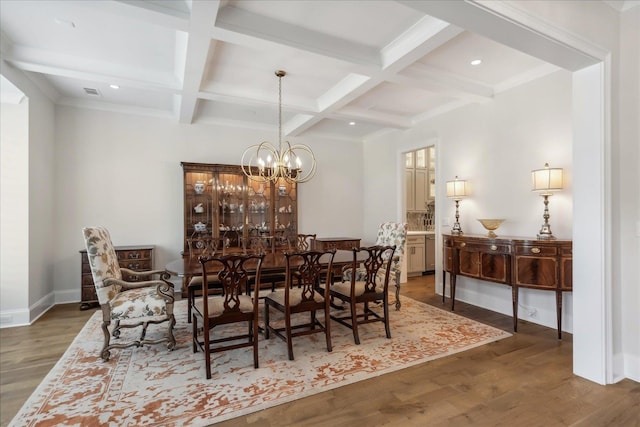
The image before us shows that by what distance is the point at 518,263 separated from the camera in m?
3.39

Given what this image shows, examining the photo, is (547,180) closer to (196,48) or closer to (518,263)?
(518,263)

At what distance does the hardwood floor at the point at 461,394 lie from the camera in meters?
2.00

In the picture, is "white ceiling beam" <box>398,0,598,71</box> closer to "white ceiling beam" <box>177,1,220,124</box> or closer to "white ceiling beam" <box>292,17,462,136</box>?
"white ceiling beam" <box>292,17,462,136</box>

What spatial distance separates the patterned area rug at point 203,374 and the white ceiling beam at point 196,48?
8.94ft

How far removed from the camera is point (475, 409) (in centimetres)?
210

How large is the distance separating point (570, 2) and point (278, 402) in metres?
3.36

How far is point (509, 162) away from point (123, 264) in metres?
5.20

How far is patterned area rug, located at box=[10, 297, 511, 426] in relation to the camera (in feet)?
6.74

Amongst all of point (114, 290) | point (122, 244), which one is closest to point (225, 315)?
point (114, 290)

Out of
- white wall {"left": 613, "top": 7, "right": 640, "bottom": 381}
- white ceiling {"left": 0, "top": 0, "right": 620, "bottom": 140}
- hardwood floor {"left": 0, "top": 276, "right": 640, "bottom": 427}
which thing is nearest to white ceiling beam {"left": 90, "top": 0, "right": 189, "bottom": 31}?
white ceiling {"left": 0, "top": 0, "right": 620, "bottom": 140}

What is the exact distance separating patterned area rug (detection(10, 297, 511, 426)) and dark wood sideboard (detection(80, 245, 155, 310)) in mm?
878

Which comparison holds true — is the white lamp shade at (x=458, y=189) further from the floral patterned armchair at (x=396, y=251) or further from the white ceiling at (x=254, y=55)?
the white ceiling at (x=254, y=55)

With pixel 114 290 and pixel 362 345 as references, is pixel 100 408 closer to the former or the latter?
pixel 114 290

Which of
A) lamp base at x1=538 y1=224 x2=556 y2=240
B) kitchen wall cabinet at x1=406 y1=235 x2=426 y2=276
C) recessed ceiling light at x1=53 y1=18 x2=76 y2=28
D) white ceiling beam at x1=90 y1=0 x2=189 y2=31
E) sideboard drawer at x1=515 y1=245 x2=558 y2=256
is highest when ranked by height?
recessed ceiling light at x1=53 y1=18 x2=76 y2=28
